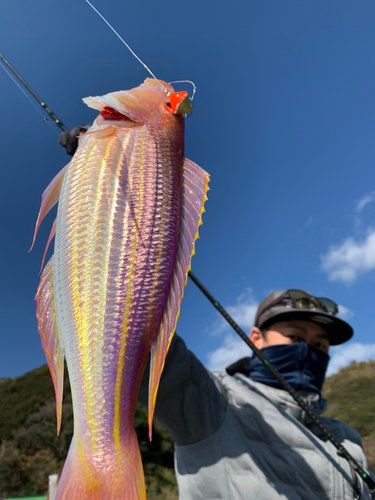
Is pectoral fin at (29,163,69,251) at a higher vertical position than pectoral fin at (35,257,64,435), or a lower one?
higher

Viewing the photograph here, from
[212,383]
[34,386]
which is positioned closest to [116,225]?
[212,383]

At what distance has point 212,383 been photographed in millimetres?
2010

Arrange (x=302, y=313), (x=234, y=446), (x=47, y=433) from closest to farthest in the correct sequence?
1. (x=234, y=446)
2. (x=302, y=313)
3. (x=47, y=433)

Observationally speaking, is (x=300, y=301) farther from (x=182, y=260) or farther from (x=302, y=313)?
(x=182, y=260)

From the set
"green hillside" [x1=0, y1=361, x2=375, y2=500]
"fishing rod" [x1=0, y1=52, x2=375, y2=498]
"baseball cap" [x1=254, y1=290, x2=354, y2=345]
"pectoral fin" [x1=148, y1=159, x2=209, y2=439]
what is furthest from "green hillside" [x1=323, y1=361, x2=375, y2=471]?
"pectoral fin" [x1=148, y1=159, x2=209, y2=439]

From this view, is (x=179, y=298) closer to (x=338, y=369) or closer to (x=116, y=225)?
(x=116, y=225)

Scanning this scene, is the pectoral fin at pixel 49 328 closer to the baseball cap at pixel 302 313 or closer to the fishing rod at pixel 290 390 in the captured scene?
the fishing rod at pixel 290 390

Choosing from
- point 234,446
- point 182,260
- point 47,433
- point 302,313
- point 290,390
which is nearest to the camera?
point 182,260

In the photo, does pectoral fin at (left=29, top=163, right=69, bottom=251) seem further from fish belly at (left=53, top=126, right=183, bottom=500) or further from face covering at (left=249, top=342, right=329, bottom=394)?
face covering at (left=249, top=342, right=329, bottom=394)

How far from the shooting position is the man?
183 cm

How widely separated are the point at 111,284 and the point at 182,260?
0.89 feet

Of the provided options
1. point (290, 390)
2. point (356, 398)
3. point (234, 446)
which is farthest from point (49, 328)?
point (356, 398)

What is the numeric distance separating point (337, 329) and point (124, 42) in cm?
291

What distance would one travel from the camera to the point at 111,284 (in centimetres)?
104
